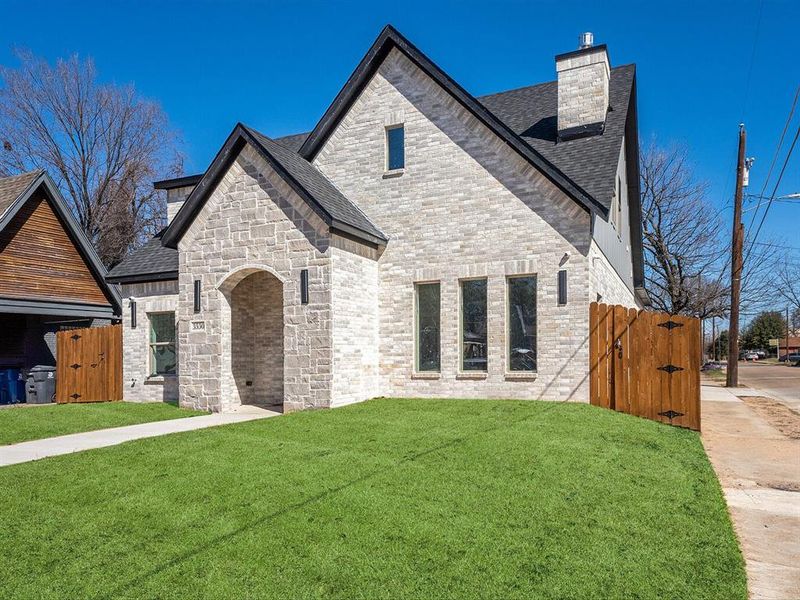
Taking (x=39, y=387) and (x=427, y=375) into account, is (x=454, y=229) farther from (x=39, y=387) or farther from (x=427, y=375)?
(x=39, y=387)

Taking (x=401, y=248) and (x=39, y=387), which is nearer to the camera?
(x=401, y=248)

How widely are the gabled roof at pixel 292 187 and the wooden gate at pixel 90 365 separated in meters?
4.40

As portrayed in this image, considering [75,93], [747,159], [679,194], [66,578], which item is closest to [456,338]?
[66,578]

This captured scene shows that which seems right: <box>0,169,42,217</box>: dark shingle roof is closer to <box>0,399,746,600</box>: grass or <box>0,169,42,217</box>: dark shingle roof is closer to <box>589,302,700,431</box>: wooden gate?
Answer: <box>0,399,746,600</box>: grass

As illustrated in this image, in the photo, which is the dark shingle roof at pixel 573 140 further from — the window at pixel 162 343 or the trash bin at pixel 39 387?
the trash bin at pixel 39 387

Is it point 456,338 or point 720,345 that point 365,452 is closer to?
point 456,338

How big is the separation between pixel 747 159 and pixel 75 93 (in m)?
33.6

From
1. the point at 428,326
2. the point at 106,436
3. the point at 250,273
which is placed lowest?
the point at 106,436

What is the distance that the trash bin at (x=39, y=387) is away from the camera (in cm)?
1802

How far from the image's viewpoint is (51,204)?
20.2 m

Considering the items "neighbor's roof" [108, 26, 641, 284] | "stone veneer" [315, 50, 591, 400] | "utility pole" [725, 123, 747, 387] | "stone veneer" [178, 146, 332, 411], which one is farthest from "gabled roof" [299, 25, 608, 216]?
"utility pole" [725, 123, 747, 387]

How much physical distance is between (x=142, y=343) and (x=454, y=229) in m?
8.85

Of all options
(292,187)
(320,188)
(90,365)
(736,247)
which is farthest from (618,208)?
(90,365)

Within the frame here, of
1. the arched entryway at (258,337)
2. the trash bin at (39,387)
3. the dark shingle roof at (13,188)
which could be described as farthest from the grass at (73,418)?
the dark shingle roof at (13,188)
